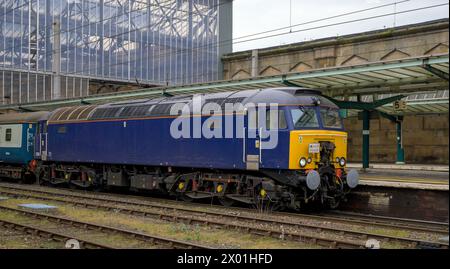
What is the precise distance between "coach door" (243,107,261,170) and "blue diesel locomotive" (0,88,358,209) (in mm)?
29

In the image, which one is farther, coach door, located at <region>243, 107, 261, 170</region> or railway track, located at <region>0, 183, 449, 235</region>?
coach door, located at <region>243, 107, 261, 170</region>

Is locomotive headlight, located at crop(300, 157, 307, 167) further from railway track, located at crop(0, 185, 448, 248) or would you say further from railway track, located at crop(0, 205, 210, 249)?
railway track, located at crop(0, 205, 210, 249)

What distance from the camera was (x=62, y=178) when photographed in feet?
77.3

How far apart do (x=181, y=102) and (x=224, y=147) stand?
2.47 metres

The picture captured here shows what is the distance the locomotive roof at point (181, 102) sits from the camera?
1545 cm

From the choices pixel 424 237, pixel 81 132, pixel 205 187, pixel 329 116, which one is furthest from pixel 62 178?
pixel 424 237

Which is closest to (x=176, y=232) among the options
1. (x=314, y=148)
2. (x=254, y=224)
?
(x=254, y=224)

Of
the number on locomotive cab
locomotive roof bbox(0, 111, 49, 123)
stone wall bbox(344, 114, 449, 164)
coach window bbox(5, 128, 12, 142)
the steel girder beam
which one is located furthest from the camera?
stone wall bbox(344, 114, 449, 164)

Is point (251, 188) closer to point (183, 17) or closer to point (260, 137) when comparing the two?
point (260, 137)

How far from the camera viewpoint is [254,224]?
44.9 feet

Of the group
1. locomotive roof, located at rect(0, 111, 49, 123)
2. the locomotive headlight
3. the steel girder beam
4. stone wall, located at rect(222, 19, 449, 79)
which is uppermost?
stone wall, located at rect(222, 19, 449, 79)

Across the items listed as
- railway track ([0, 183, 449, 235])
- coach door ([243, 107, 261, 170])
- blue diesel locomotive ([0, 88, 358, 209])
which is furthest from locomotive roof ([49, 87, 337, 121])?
railway track ([0, 183, 449, 235])

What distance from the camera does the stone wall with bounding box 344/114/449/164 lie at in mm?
34125

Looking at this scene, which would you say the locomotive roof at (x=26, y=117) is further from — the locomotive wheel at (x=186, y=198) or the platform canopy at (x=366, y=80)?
the locomotive wheel at (x=186, y=198)
